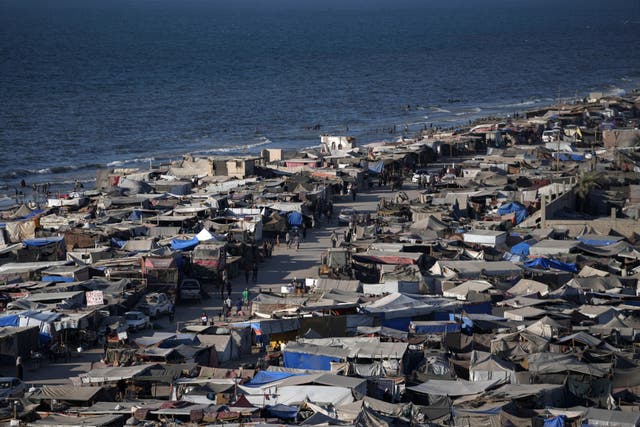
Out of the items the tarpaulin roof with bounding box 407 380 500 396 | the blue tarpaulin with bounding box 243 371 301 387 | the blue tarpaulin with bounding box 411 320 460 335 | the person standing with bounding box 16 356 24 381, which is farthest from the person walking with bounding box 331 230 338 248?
the tarpaulin roof with bounding box 407 380 500 396

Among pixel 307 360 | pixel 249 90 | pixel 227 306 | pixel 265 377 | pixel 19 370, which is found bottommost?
pixel 249 90

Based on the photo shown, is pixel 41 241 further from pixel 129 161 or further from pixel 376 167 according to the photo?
pixel 129 161

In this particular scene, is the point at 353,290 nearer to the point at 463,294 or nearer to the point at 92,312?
the point at 463,294

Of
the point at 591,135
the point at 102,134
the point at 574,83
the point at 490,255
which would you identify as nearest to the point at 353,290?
the point at 490,255

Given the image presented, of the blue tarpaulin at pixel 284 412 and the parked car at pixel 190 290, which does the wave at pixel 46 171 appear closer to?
the parked car at pixel 190 290

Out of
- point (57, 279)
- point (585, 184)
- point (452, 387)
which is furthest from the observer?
point (585, 184)

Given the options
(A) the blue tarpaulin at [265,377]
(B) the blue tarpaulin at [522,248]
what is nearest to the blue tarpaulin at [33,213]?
(B) the blue tarpaulin at [522,248]

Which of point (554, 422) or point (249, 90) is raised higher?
point (554, 422)

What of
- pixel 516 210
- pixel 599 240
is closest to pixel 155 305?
pixel 599 240
